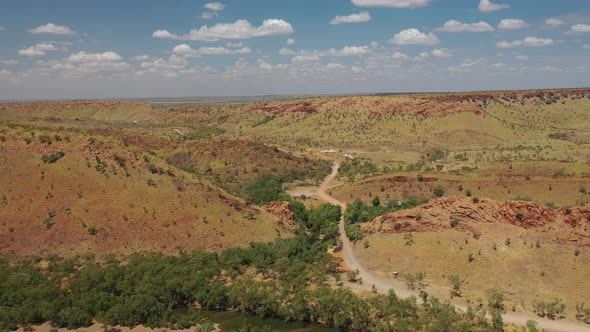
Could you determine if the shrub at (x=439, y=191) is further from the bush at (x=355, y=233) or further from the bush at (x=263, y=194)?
the bush at (x=263, y=194)

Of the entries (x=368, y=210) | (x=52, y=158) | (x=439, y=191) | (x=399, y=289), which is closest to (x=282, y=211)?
(x=368, y=210)

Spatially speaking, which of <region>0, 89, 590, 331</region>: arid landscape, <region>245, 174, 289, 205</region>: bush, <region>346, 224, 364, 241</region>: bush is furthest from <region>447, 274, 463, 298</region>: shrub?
<region>245, 174, 289, 205</region>: bush

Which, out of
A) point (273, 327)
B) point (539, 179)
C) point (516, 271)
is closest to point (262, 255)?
point (273, 327)

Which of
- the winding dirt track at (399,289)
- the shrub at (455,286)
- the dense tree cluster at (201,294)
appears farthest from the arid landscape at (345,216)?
the dense tree cluster at (201,294)

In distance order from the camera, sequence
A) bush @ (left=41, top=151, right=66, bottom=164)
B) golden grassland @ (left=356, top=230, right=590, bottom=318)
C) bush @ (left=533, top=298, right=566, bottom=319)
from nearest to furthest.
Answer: bush @ (left=533, top=298, right=566, bottom=319) → golden grassland @ (left=356, top=230, right=590, bottom=318) → bush @ (left=41, top=151, right=66, bottom=164)

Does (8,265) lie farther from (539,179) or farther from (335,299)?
(539,179)

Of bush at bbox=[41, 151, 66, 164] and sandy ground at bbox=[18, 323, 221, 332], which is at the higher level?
bush at bbox=[41, 151, 66, 164]

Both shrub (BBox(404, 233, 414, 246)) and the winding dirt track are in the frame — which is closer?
the winding dirt track

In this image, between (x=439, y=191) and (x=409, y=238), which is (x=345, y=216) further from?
(x=439, y=191)

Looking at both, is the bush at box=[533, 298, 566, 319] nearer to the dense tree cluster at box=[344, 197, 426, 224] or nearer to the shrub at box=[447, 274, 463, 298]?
the shrub at box=[447, 274, 463, 298]

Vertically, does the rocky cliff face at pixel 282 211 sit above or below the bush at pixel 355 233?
above

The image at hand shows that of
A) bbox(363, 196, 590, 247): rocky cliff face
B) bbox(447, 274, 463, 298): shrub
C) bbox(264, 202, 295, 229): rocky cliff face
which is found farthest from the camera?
bbox(264, 202, 295, 229): rocky cliff face
